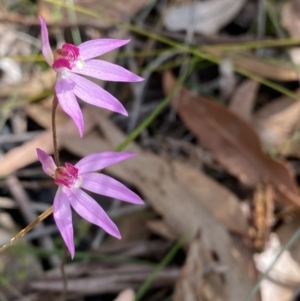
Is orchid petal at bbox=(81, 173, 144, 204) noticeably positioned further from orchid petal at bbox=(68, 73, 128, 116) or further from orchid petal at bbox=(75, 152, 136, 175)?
orchid petal at bbox=(68, 73, 128, 116)

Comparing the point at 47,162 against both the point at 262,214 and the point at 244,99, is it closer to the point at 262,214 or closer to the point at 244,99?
the point at 262,214

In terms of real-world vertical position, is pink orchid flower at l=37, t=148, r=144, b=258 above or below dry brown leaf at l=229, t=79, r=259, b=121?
below

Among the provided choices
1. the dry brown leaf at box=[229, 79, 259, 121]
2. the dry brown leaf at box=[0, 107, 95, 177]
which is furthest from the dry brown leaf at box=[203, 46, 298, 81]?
the dry brown leaf at box=[0, 107, 95, 177]

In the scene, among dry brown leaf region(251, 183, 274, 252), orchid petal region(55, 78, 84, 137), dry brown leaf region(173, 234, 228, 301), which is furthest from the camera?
dry brown leaf region(251, 183, 274, 252)

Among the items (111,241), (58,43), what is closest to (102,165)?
(111,241)

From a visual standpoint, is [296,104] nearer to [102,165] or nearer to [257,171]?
[257,171]

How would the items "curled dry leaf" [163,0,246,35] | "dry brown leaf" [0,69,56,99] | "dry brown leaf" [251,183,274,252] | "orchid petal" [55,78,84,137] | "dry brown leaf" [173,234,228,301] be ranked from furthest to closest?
1. "curled dry leaf" [163,0,246,35]
2. "dry brown leaf" [0,69,56,99]
3. "dry brown leaf" [251,183,274,252]
4. "dry brown leaf" [173,234,228,301]
5. "orchid petal" [55,78,84,137]

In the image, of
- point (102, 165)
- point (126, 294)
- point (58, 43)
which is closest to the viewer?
point (102, 165)
